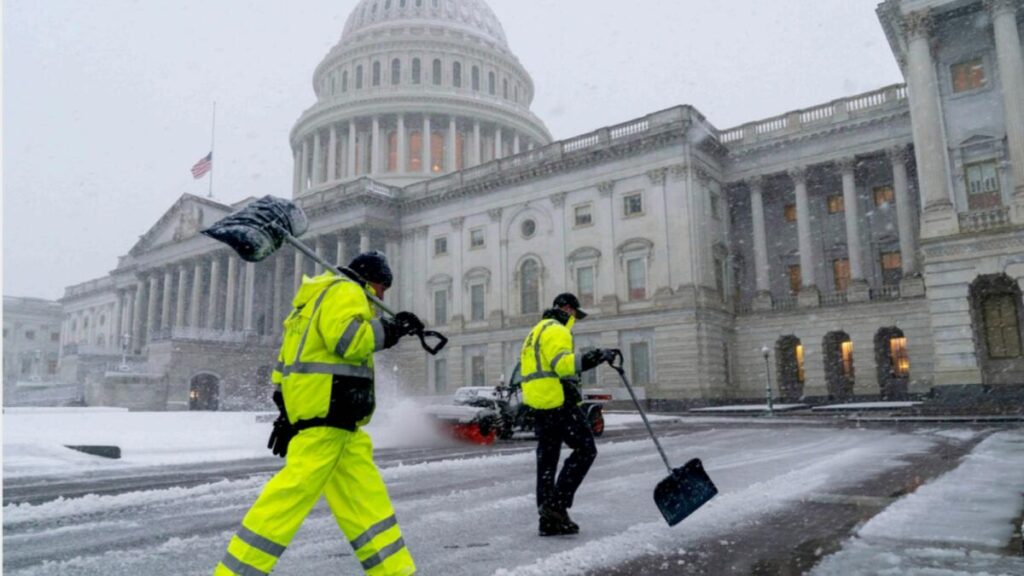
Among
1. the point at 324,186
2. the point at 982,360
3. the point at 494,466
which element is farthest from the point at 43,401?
the point at 982,360

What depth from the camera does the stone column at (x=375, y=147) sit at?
6719 cm

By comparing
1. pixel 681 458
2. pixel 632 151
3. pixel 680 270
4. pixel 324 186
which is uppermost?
pixel 324 186

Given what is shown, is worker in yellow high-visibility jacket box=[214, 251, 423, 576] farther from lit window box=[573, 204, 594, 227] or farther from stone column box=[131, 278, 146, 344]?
stone column box=[131, 278, 146, 344]

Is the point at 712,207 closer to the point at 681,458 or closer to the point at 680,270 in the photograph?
the point at 680,270

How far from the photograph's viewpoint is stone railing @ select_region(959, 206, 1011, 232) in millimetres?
25766

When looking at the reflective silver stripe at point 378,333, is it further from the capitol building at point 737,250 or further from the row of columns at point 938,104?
the row of columns at point 938,104

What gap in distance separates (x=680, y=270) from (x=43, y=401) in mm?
44783

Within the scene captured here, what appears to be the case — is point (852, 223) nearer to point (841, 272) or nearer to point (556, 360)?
point (841, 272)

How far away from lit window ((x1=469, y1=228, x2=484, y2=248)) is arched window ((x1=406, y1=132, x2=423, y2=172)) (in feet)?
71.9

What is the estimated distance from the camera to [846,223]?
3847cm

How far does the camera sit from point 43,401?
5097 cm

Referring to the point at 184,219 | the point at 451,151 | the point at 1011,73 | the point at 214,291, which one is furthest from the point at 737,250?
the point at 184,219

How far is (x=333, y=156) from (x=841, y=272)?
4858 centimetres

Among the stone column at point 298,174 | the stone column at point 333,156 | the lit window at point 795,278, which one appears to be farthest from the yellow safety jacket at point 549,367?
the stone column at point 298,174
